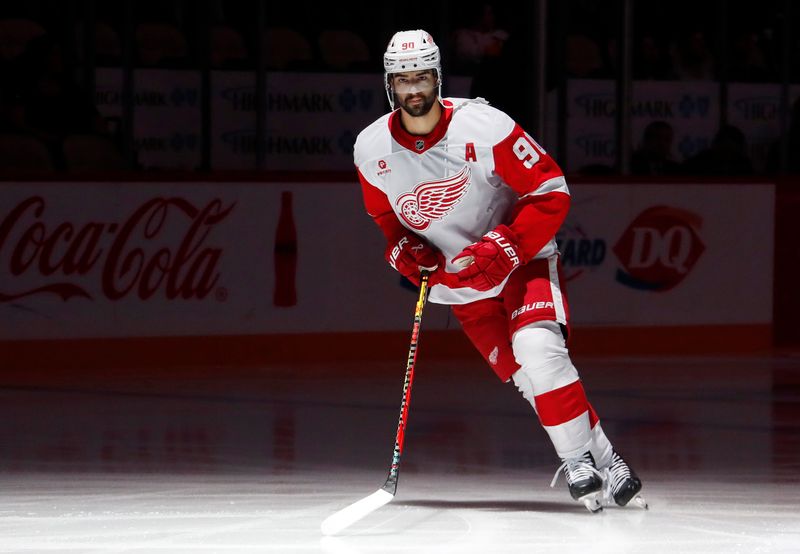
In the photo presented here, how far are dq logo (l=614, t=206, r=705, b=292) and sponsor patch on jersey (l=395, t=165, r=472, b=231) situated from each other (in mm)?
4568

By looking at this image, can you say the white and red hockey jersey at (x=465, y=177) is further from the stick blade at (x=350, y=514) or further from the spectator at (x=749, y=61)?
the spectator at (x=749, y=61)

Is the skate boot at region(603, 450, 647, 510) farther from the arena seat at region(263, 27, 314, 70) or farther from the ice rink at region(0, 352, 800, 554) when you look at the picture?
the arena seat at region(263, 27, 314, 70)

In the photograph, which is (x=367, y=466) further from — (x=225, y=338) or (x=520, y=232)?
(x=225, y=338)

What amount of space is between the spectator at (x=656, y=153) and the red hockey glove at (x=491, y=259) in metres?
6.03

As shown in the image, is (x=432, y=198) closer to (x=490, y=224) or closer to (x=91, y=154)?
(x=490, y=224)

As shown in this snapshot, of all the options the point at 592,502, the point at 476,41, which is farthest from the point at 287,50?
the point at 592,502

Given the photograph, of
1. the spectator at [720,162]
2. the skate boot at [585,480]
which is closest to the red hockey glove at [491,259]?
the skate boot at [585,480]

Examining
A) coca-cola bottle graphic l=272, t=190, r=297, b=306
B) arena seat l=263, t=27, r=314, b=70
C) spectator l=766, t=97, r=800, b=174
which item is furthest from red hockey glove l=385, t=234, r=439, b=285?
spectator l=766, t=97, r=800, b=174

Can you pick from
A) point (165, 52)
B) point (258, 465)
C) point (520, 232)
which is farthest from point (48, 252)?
point (520, 232)

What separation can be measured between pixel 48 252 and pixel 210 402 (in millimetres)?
1446

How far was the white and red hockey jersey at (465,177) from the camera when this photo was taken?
4.43 metres

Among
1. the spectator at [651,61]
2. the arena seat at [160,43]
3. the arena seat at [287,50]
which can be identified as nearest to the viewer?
the arena seat at [160,43]

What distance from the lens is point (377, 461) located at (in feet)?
17.9

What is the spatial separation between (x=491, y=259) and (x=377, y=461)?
1.36 meters
